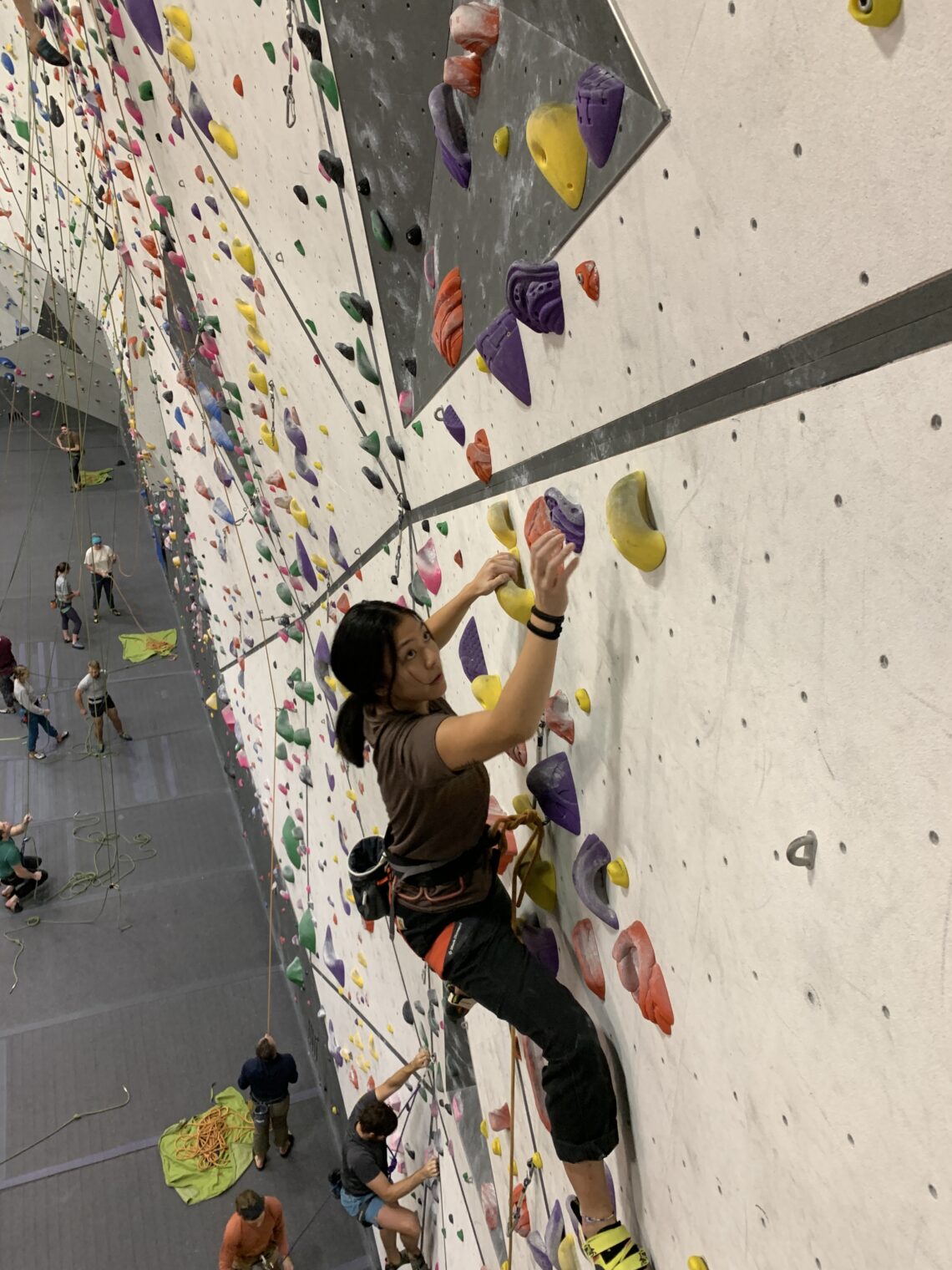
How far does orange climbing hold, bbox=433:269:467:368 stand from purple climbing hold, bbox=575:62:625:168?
0.49 m

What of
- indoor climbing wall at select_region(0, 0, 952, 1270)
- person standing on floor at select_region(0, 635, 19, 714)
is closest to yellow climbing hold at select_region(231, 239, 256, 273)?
indoor climbing wall at select_region(0, 0, 952, 1270)

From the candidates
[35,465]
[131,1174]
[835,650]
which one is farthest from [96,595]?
[835,650]

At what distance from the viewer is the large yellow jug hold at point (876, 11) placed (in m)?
0.62

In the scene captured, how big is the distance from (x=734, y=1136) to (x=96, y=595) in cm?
767

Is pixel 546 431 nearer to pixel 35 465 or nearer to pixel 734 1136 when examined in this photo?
pixel 734 1136

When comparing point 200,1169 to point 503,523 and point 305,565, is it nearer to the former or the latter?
point 305,565

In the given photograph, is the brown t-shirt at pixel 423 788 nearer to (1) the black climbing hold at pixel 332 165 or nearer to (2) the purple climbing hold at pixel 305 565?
(1) the black climbing hold at pixel 332 165

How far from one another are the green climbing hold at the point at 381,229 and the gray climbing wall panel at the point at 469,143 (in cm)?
1

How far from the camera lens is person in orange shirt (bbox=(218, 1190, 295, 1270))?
3363 millimetres

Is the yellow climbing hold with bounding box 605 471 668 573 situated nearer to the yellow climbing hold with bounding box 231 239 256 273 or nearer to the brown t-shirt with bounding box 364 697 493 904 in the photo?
the brown t-shirt with bounding box 364 697 493 904

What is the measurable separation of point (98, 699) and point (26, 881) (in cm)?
135

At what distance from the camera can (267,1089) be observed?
397 centimetres

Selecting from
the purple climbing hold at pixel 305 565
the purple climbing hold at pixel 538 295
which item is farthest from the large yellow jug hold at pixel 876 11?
the purple climbing hold at pixel 305 565

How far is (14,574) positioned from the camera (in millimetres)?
8523
